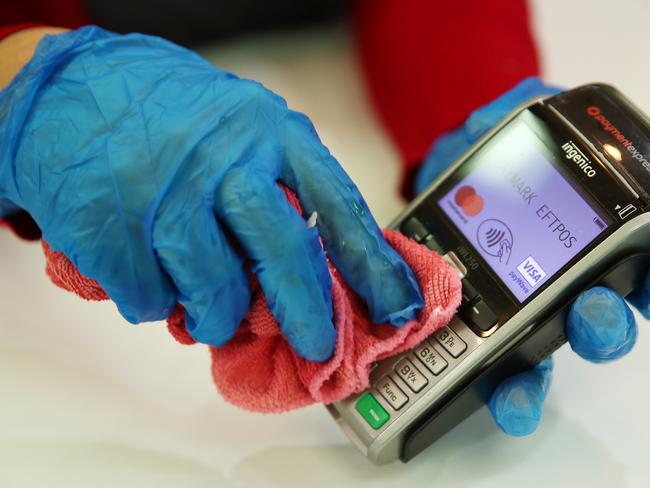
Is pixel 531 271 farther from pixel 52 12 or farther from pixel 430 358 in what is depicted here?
pixel 52 12

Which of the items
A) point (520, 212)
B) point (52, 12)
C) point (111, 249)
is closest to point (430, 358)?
point (520, 212)

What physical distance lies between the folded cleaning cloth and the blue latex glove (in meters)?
0.01

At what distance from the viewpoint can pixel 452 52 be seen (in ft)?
2.50

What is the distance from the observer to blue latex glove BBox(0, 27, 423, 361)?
1.31ft

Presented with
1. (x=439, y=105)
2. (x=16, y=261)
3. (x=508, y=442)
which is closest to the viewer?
(x=508, y=442)

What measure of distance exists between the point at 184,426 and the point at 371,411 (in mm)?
160

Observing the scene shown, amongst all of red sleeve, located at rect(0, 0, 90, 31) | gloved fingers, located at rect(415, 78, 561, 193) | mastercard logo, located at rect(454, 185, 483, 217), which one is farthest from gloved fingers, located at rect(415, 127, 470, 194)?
red sleeve, located at rect(0, 0, 90, 31)

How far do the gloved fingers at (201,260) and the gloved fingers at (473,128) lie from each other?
0.28 m

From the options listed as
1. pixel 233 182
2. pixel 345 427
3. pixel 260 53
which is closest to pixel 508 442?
pixel 345 427

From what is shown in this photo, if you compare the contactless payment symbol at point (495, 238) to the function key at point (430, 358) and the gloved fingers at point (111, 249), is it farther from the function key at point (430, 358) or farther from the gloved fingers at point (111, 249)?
the gloved fingers at point (111, 249)

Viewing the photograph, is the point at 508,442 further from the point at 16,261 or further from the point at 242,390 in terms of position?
the point at 16,261

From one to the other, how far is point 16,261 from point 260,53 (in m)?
0.39

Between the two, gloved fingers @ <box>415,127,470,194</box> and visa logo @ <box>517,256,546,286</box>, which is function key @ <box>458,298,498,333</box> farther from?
gloved fingers @ <box>415,127,470,194</box>

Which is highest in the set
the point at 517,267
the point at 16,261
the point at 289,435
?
the point at 517,267
